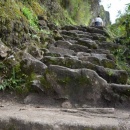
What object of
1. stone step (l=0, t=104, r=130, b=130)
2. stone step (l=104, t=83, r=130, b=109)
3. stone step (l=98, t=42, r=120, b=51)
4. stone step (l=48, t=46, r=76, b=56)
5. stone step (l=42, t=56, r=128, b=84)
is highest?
stone step (l=98, t=42, r=120, b=51)

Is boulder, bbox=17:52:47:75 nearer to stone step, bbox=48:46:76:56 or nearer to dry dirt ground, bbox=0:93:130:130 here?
dry dirt ground, bbox=0:93:130:130

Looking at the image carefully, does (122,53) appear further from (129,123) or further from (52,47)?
(129,123)

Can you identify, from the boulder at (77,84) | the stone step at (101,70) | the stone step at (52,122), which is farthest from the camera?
the stone step at (101,70)

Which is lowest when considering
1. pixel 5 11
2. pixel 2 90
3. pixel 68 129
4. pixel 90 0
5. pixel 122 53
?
pixel 68 129

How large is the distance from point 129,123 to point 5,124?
4.08ft

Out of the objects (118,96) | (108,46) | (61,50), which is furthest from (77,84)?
(108,46)

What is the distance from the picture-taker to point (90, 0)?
16.9 m

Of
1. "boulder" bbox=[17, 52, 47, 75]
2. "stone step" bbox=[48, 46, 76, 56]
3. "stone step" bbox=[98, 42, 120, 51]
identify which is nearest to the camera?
"boulder" bbox=[17, 52, 47, 75]

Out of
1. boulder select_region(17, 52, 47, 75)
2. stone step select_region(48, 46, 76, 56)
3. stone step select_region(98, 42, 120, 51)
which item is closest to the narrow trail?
boulder select_region(17, 52, 47, 75)

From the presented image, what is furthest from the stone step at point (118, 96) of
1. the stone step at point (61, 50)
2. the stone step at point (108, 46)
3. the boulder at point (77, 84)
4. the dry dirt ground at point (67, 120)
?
the stone step at point (108, 46)

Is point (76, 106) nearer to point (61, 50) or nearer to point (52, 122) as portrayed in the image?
point (52, 122)

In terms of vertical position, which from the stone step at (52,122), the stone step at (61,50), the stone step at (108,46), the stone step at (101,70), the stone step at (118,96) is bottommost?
the stone step at (52,122)

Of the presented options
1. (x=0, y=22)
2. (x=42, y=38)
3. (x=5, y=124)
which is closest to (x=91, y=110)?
(x=5, y=124)

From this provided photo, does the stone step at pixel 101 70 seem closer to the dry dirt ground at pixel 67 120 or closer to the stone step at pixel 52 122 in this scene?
the dry dirt ground at pixel 67 120
